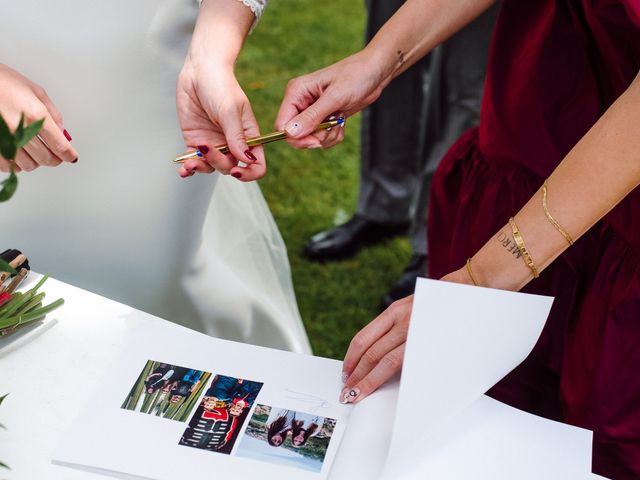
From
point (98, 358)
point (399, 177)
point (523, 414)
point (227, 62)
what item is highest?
point (227, 62)

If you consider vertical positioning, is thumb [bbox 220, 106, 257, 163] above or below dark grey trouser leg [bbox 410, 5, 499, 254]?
above

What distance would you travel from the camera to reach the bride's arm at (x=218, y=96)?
3.49ft

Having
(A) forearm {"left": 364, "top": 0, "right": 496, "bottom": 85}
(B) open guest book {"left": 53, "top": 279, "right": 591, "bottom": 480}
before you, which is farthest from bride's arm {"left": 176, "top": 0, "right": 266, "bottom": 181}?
(B) open guest book {"left": 53, "top": 279, "right": 591, "bottom": 480}

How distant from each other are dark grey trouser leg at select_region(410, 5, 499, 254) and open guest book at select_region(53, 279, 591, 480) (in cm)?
123

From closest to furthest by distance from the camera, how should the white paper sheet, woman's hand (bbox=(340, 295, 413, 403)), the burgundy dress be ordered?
the white paper sheet < woman's hand (bbox=(340, 295, 413, 403)) < the burgundy dress

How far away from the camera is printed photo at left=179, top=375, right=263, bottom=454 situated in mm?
821

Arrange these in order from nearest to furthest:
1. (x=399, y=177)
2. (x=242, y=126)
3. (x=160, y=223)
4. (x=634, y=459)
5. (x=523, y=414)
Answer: (x=523, y=414), (x=634, y=459), (x=242, y=126), (x=160, y=223), (x=399, y=177)

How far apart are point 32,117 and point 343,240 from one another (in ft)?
4.36

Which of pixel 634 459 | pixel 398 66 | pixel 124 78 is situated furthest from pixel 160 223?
pixel 634 459

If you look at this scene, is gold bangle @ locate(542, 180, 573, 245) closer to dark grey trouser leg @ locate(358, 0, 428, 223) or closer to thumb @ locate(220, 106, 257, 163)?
thumb @ locate(220, 106, 257, 163)

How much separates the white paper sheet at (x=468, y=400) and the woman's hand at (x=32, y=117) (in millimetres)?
558

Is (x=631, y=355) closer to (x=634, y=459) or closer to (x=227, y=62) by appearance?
(x=634, y=459)

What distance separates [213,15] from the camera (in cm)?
121

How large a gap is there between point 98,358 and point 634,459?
66cm
